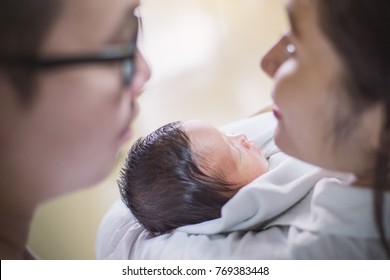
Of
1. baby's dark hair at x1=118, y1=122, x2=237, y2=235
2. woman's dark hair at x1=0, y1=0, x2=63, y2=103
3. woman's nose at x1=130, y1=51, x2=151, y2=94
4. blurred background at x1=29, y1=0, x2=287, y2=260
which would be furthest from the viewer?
blurred background at x1=29, y1=0, x2=287, y2=260

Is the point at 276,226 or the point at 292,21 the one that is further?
the point at 276,226

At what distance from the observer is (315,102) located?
0.62m

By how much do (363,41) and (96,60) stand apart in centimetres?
31

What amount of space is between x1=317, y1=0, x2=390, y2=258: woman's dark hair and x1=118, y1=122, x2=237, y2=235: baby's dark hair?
385 mm

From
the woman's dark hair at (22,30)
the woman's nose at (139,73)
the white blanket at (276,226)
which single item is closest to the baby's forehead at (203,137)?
the white blanket at (276,226)

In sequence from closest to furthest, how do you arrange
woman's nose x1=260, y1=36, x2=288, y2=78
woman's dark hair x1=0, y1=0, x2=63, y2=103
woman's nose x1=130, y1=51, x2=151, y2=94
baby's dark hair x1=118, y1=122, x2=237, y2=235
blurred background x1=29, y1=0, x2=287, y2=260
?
woman's dark hair x1=0, y1=0, x2=63, y2=103, woman's nose x1=130, y1=51, x2=151, y2=94, woman's nose x1=260, y1=36, x2=288, y2=78, baby's dark hair x1=118, y1=122, x2=237, y2=235, blurred background x1=29, y1=0, x2=287, y2=260

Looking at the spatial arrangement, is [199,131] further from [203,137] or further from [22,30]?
[22,30]

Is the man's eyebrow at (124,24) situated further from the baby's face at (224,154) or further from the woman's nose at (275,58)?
the baby's face at (224,154)

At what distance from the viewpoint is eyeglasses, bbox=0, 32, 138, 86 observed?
47cm

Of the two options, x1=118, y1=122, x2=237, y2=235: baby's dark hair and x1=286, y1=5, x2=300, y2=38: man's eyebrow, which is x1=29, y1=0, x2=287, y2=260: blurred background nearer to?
x1=118, y1=122, x2=237, y2=235: baby's dark hair

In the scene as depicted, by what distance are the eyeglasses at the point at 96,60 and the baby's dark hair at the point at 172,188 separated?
0.38 metres

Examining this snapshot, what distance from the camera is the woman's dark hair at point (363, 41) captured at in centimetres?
53

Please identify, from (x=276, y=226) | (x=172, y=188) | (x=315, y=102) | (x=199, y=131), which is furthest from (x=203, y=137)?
(x=315, y=102)

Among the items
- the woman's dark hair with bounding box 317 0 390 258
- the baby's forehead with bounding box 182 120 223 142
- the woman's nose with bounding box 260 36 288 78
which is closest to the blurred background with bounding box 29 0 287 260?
the baby's forehead with bounding box 182 120 223 142
